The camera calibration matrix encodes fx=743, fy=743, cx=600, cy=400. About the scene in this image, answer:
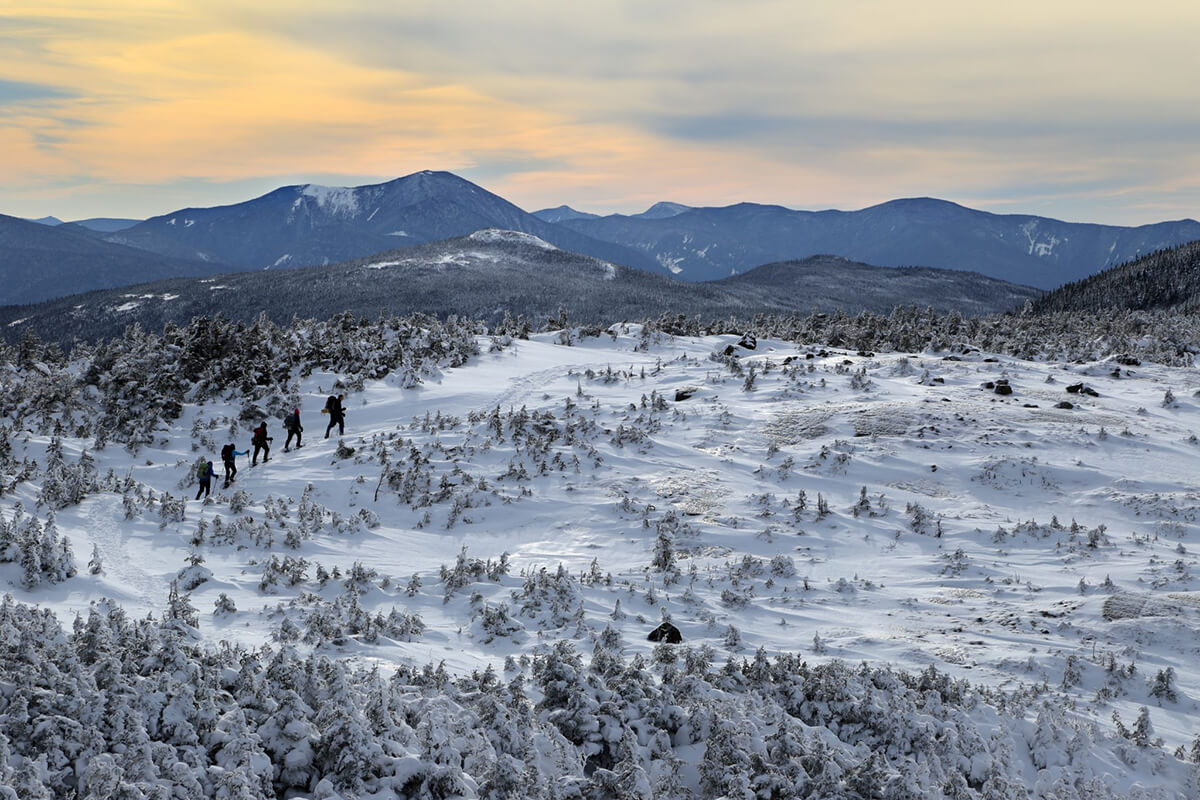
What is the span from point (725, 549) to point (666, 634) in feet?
12.9

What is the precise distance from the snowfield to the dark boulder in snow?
0.28 m

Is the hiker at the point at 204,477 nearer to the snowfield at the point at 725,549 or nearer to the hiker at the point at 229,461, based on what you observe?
the snowfield at the point at 725,549

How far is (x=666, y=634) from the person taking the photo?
380 inches

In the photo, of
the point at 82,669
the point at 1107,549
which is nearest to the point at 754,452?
the point at 1107,549

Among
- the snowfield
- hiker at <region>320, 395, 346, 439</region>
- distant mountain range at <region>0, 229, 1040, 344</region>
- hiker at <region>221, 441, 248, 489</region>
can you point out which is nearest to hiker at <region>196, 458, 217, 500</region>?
the snowfield

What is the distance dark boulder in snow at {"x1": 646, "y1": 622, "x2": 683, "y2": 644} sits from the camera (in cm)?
963

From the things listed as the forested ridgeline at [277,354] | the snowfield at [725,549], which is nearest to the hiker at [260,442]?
the snowfield at [725,549]

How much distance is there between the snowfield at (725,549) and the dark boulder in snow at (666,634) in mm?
279

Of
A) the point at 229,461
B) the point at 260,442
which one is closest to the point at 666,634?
the point at 229,461

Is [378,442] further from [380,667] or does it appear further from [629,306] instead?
[629,306]

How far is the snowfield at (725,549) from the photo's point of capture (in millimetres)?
7398

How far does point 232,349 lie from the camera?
26953 millimetres

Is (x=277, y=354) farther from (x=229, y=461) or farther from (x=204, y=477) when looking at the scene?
(x=204, y=477)

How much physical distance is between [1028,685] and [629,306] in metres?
144
